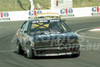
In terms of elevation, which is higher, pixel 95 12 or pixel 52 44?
pixel 52 44

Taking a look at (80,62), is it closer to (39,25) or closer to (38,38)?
(38,38)

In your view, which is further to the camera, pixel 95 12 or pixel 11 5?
pixel 11 5

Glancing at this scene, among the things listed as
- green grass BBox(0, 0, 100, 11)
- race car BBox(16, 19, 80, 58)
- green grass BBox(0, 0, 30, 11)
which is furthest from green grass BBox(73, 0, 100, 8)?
race car BBox(16, 19, 80, 58)

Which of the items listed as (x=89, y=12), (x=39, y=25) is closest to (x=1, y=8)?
(x=89, y=12)

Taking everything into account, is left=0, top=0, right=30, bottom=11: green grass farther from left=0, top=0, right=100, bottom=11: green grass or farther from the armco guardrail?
the armco guardrail

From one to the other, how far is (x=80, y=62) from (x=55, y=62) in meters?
0.76

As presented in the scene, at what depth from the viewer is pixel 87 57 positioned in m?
10.7

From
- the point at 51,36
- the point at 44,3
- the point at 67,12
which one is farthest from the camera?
the point at 44,3

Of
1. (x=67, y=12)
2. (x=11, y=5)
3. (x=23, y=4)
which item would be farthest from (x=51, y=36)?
(x=23, y=4)

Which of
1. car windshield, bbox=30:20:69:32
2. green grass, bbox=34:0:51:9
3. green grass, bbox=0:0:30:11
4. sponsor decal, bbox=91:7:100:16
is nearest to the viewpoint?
car windshield, bbox=30:20:69:32

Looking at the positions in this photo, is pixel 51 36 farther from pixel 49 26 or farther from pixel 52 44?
pixel 49 26

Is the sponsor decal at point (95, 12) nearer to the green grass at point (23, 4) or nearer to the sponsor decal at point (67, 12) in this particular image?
the sponsor decal at point (67, 12)

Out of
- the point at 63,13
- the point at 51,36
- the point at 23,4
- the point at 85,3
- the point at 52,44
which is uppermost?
the point at 51,36

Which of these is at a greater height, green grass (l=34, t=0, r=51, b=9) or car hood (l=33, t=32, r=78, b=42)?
car hood (l=33, t=32, r=78, b=42)
